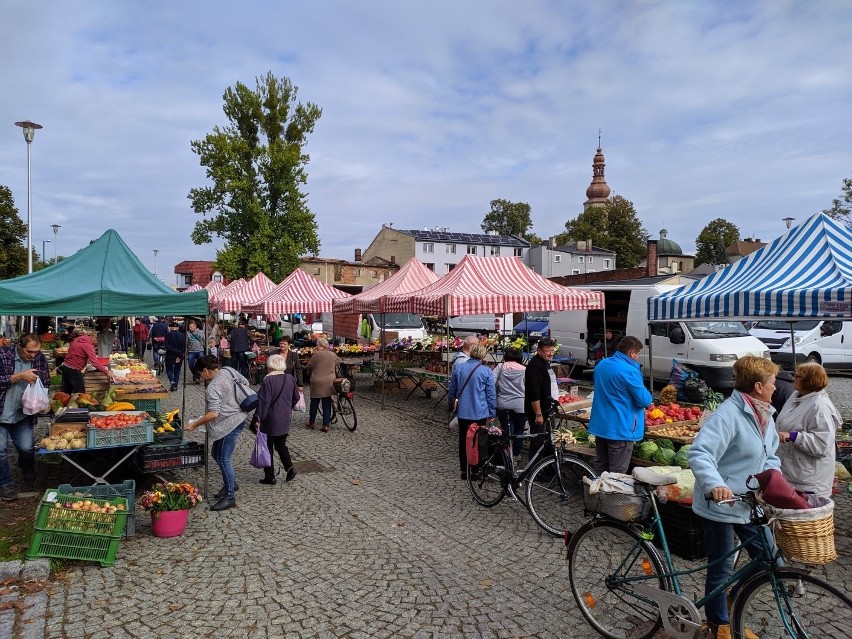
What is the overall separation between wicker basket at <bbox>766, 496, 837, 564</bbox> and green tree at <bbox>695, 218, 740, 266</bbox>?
7258cm

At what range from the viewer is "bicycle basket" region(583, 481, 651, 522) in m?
3.50

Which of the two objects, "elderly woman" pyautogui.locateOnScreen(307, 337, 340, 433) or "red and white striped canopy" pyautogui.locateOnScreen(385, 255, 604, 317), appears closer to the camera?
"elderly woman" pyautogui.locateOnScreen(307, 337, 340, 433)

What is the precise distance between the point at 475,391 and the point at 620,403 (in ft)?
6.44

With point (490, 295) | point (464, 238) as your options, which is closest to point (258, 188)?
point (490, 295)

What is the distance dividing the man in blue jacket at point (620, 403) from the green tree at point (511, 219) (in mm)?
68393

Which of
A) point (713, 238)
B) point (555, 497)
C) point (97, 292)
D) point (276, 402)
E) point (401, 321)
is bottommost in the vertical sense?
point (555, 497)

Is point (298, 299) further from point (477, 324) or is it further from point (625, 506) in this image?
point (625, 506)

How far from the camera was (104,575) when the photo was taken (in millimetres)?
4719

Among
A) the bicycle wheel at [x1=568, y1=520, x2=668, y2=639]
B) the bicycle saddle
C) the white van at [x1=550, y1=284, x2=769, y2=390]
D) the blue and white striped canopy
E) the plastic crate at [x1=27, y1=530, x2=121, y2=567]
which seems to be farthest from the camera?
the white van at [x1=550, y1=284, x2=769, y2=390]

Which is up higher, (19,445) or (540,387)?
(540,387)

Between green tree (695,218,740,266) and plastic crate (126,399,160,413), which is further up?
green tree (695,218,740,266)

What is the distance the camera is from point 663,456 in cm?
624

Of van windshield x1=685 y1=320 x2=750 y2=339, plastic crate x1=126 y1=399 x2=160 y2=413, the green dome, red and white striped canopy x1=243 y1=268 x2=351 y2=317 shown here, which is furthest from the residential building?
plastic crate x1=126 y1=399 x2=160 y2=413

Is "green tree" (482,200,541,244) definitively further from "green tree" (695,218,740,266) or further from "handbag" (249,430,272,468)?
"handbag" (249,430,272,468)
